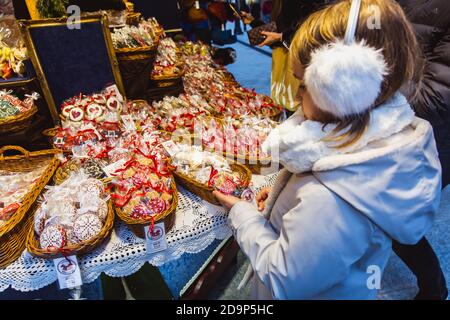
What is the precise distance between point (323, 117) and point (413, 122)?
237mm

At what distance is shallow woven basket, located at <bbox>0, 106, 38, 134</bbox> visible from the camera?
4.88ft

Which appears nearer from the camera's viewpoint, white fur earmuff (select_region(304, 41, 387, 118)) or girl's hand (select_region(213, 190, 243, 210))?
white fur earmuff (select_region(304, 41, 387, 118))

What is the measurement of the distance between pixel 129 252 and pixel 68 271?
201 millimetres

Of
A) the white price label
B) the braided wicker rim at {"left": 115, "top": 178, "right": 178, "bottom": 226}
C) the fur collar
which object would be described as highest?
the fur collar

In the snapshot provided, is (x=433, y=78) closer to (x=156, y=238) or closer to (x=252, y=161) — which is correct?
(x=252, y=161)

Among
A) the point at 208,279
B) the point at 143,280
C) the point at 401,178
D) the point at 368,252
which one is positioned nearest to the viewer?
the point at 401,178

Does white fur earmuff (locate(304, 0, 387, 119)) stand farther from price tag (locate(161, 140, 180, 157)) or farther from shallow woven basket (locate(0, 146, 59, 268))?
shallow woven basket (locate(0, 146, 59, 268))

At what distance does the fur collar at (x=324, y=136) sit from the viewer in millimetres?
740

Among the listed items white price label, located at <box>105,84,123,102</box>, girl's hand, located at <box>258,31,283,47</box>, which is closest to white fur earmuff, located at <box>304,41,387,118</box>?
white price label, located at <box>105,84,123,102</box>

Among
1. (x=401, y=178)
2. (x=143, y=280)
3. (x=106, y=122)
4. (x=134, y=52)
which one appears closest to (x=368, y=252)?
(x=401, y=178)

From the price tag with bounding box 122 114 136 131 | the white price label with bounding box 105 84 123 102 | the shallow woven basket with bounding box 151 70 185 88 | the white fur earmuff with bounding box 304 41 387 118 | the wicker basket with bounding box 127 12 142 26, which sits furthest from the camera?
the wicker basket with bounding box 127 12 142 26

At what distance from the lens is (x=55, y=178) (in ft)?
4.66

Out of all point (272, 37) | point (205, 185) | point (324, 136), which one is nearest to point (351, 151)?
point (324, 136)
